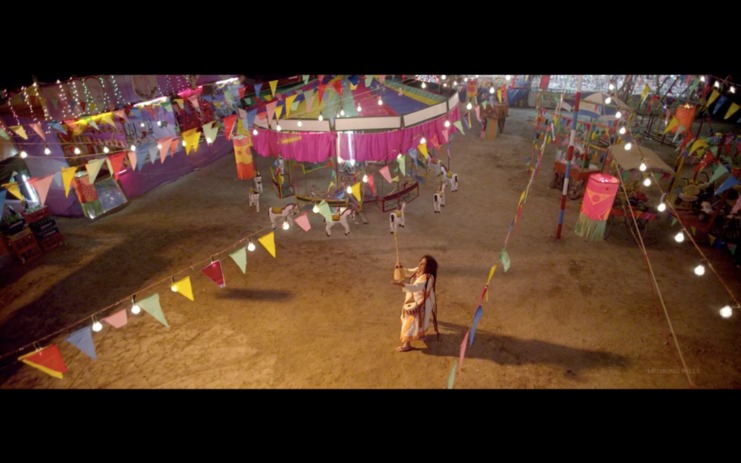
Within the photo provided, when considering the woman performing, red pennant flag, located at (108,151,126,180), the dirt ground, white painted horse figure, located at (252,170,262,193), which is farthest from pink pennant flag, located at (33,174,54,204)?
the woman performing

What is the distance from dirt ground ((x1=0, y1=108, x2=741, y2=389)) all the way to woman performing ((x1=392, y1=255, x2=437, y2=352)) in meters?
0.38

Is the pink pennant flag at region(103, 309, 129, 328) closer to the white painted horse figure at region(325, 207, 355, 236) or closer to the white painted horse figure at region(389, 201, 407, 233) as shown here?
the white painted horse figure at region(325, 207, 355, 236)

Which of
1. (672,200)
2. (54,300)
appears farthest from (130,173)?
(672,200)

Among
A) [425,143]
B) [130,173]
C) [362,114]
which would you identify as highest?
[362,114]

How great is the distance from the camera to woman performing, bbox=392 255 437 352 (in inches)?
277

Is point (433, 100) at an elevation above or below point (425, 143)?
above

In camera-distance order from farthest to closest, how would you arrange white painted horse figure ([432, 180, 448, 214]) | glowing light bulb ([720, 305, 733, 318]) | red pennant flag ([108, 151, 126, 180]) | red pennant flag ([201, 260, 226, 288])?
white painted horse figure ([432, 180, 448, 214]), red pennant flag ([108, 151, 126, 180]), red pennant flag ([201, 260, 226, 288]), glowing light bulb ([720, 305, 733, 318])

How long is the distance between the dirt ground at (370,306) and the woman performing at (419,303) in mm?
378

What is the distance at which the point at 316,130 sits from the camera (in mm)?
11445

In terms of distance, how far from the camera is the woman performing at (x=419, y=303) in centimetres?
702

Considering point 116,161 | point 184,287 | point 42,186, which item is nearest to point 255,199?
point 116,161

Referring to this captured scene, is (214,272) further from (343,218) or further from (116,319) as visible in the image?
(343,218)

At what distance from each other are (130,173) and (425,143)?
10277 millimetres
